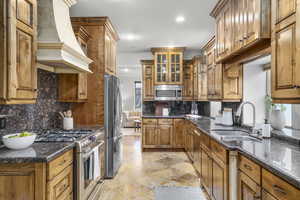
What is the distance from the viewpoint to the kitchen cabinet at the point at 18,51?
1556 mm

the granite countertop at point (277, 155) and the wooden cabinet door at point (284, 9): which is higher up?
the wooden cabinet door at point (284, 9)

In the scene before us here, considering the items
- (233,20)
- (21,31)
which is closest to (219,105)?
Answer: (233,20)

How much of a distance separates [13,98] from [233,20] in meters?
2.53

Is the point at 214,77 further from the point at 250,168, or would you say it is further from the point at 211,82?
the point at 250,168

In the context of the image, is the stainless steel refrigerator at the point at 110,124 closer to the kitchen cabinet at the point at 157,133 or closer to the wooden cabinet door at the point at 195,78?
the kitchen cabinet at the point at 157,133

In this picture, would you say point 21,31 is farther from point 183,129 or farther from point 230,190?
point 183,129

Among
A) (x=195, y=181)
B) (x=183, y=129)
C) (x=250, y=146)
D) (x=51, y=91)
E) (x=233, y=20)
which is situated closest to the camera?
(x=250, y=146)

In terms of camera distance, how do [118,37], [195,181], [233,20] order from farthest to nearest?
[118,37] → [195,181] → [233,20]

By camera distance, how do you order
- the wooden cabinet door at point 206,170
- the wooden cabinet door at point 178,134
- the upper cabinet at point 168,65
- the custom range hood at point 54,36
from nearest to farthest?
the custom range hood at point 54,36 → the wooden cabinet door at point 206,170 → the wooden cabinet door at point 178,134 → the upper cabinet at point 168,65

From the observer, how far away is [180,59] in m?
5.38

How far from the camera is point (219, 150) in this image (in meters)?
2.13

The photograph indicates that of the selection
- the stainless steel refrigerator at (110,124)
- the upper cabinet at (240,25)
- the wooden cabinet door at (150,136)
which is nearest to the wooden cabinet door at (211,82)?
the upper cabinet at (240,25)

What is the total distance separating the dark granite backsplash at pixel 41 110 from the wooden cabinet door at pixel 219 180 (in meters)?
2.17

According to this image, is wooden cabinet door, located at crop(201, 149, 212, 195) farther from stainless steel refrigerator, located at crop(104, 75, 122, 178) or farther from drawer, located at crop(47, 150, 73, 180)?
drawer, located at crop(47, 150, 73, 180)
